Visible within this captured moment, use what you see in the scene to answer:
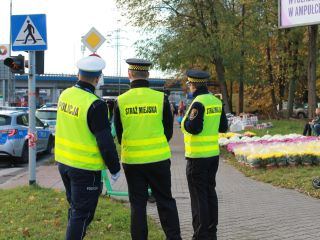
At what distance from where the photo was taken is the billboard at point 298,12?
511 inches

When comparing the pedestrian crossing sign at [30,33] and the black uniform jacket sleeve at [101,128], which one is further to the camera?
the pedestrian crossing sign at [30,33]

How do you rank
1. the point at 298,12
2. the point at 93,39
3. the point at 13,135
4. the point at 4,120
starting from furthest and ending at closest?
1. the point at 4,120
2. the point at 13,135
3. the point at 298,12
4. the point at 93,39

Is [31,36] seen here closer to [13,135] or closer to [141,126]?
[141,126]

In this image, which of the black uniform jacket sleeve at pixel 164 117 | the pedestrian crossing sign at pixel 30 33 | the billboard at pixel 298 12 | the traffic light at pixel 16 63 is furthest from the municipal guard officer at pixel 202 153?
the billboard at pixel 298 12

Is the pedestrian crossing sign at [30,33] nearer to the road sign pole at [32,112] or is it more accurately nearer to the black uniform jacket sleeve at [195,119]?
the road sign pole at [32,112]

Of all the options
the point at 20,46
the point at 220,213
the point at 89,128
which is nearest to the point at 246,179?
the point at 220,213

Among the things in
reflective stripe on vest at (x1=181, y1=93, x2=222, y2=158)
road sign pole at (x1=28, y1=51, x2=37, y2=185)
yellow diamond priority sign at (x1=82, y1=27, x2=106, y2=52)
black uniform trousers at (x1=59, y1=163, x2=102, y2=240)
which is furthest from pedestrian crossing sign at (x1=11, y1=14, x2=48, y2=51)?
black uniform trousers at (x1=59, y1=163, x2=102, y2=240)

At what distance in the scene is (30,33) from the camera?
976 cm

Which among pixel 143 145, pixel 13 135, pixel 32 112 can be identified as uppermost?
pixel 32 112

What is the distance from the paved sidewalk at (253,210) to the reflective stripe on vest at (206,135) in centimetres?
110

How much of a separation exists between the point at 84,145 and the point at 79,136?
0.09 meters

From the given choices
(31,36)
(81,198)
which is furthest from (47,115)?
(81,198)

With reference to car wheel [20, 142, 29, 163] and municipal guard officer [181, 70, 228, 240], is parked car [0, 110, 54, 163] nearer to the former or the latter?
car wheel [20, 142, 29, 163]

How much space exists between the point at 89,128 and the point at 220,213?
358 centimetres
